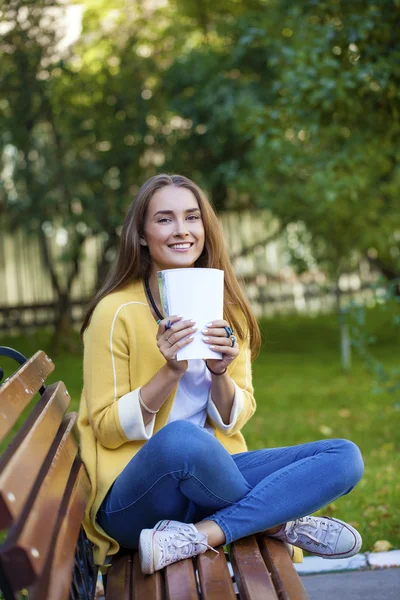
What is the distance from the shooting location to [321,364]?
10148mm

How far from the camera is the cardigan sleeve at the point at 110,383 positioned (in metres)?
2.49

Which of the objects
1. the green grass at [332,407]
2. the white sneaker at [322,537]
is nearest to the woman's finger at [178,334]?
the white sneaker at [322,537]

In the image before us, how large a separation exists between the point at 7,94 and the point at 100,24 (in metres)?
1.65

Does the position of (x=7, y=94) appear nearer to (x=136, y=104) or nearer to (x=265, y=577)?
(x=136, y=104)

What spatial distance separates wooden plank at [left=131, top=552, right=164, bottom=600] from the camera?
2.18m

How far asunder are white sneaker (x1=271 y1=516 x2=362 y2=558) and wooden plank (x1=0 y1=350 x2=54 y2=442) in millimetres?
867

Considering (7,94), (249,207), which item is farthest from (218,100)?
(249,207)

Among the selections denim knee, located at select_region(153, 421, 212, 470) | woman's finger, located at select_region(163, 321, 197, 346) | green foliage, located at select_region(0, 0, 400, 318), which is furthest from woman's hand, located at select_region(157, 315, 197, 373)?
green foliage, located at select_region(0, 0, 400, 318)

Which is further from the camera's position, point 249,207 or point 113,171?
point 249,207

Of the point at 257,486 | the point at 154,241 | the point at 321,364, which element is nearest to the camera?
the point at 257,486

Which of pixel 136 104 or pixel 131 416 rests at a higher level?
pixel 136 104

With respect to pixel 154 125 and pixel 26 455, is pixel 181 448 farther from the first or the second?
pixel 154 125

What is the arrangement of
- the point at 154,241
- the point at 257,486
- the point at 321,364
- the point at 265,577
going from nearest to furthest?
the point at 265,577 < the point at 257,486 < the point at 154,241 < the point at 321,364

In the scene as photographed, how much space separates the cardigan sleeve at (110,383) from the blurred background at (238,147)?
3443 millimetres
